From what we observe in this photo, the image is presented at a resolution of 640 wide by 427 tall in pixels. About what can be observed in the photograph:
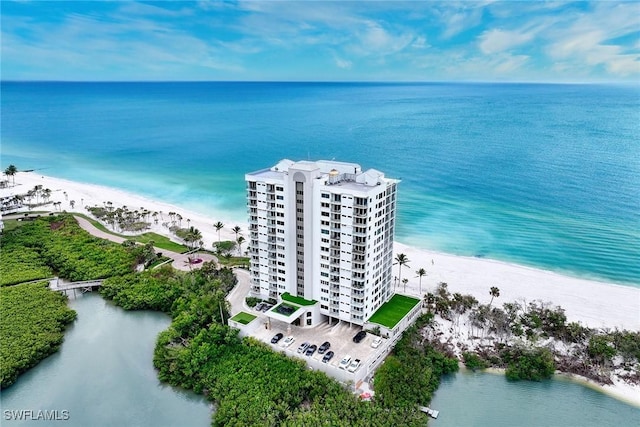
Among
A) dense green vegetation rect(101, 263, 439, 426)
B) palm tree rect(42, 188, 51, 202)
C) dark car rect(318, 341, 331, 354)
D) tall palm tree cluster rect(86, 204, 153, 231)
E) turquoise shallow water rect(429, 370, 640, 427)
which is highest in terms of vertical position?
palm tree rect(42, 188, 51, 202)

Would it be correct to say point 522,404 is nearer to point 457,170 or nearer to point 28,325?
point 28,325

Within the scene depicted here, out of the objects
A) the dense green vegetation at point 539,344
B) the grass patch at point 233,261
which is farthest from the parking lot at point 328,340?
the grass patch at point 233,261

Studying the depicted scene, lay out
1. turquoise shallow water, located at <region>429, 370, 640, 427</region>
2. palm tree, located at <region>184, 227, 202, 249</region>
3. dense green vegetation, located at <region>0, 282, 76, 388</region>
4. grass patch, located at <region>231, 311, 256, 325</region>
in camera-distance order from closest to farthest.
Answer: turquoise shallow water, located at <region>429, 370, 640, 427</region> → dense green vegetation, located at <region>0, 282, 76, 388</region> → grass patch, located at <region>231, 311, 256, 325</region> → palm tree, located at <region>184, 227, 202, 249</region>

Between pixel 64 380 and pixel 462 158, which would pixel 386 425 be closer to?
pixel 64 380

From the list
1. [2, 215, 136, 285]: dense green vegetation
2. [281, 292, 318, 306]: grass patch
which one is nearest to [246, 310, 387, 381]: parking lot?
[281, 292, 318, 306]: grass patch

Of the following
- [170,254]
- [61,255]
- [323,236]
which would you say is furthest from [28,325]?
[323,236]

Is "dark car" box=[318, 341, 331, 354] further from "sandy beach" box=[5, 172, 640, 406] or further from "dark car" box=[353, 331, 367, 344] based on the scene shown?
"sandy beach" box=[5, 172, 640, 406]
